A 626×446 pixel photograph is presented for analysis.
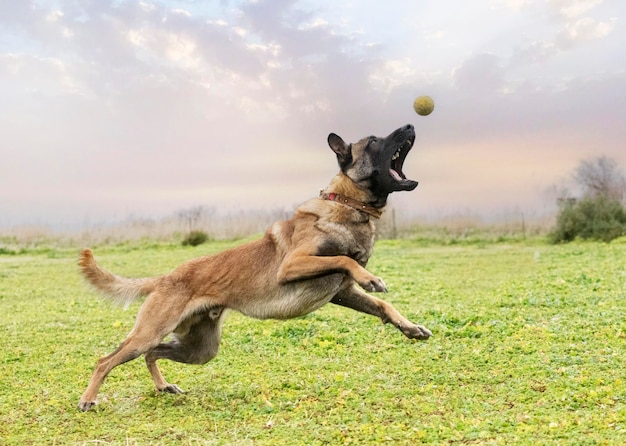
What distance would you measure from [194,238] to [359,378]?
24.5 metres

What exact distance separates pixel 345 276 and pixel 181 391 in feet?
7.65

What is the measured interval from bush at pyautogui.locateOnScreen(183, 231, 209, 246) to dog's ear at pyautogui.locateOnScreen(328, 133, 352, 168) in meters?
24.7

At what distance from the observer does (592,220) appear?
28469mm

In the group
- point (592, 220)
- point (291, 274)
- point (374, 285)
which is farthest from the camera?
point (592, 220)

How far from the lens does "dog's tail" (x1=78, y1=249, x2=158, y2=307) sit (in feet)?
24.3

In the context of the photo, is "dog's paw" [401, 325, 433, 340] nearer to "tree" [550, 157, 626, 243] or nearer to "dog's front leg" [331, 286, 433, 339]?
"dog's front leg" [331, 286, 433, 339]

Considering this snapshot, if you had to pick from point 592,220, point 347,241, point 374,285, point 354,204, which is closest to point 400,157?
point 354,204

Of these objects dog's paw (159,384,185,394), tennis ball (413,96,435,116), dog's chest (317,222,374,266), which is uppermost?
tennis ball (413,96,435,116)

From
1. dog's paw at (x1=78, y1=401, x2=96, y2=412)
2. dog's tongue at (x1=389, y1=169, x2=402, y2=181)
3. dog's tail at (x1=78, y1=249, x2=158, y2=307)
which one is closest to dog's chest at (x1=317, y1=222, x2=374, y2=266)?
dog's tongue at (x1=389, y1=169, x2=402, y2=181)

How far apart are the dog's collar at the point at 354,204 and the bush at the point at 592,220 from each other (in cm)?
2342

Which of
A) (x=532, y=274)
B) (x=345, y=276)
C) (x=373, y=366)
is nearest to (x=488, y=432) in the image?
(x=345, y=276)

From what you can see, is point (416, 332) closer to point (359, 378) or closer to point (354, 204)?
point (359, 378)

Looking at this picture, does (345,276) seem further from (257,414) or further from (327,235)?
(257,414)

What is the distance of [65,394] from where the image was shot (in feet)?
25.5
